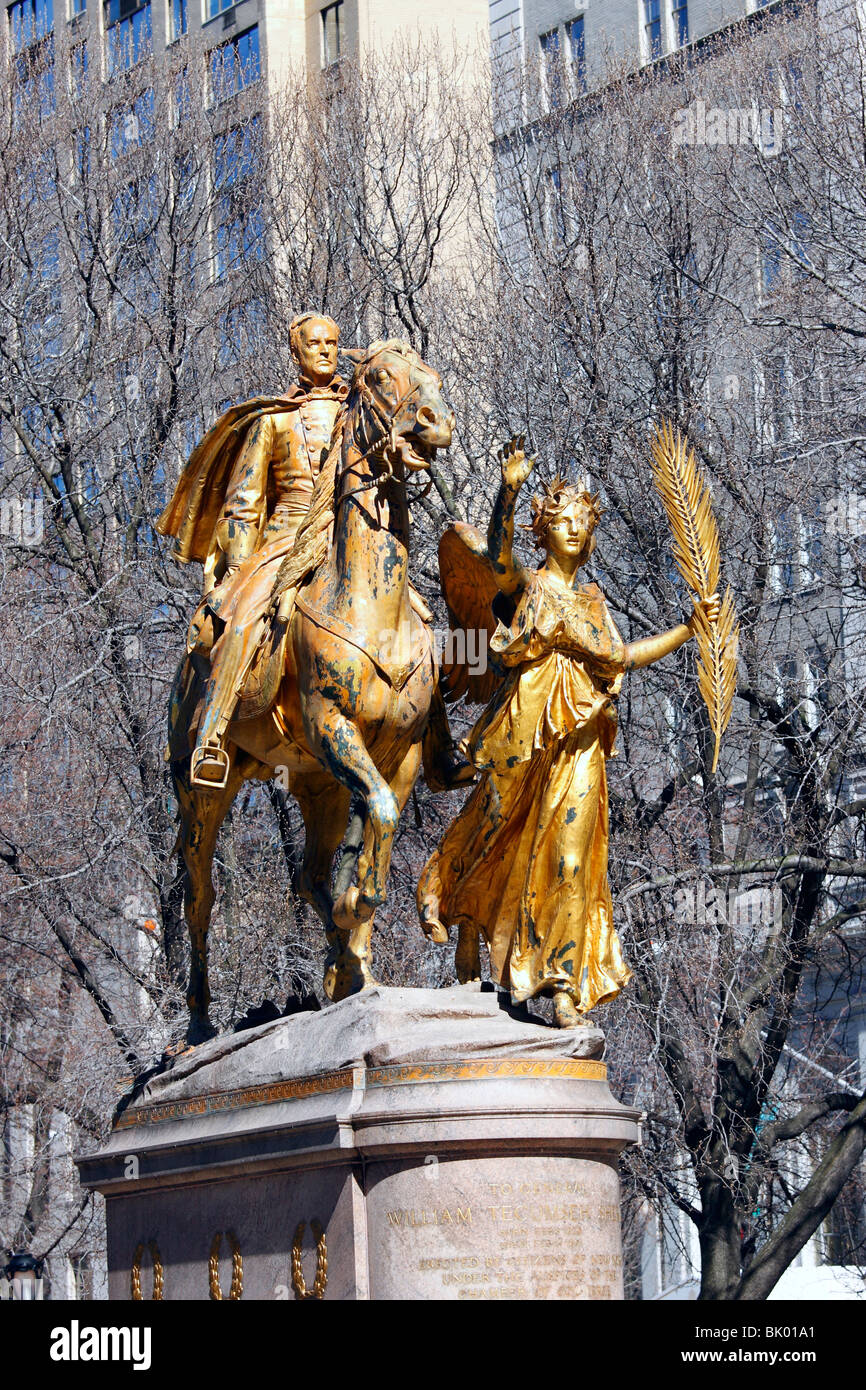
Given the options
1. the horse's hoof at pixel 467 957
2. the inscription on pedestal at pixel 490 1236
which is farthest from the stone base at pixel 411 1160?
the horse's hoof at pixel 467 957

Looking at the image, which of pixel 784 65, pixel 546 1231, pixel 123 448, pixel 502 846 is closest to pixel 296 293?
pixel 123 448

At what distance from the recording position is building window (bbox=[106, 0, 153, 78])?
27528mm

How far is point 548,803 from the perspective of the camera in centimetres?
974

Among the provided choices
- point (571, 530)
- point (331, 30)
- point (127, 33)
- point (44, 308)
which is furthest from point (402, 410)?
point (331, 30)

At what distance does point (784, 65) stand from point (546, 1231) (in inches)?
626

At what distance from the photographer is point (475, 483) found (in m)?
20.9

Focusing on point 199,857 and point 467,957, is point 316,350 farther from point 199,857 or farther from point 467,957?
point 467,957

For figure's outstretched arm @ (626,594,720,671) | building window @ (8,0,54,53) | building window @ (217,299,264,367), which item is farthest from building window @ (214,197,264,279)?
figure's outstretched arm @ (626,594,720,671)

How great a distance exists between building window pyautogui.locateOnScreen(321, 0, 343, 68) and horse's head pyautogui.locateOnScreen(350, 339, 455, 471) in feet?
93.1

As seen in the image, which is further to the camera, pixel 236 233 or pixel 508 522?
pixel 236 233

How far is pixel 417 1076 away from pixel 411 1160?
325 mm

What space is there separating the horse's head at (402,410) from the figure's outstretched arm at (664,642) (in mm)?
1280

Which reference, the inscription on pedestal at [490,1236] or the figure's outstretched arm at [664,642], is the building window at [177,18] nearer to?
the figure's outstretched arm at [664,642]
